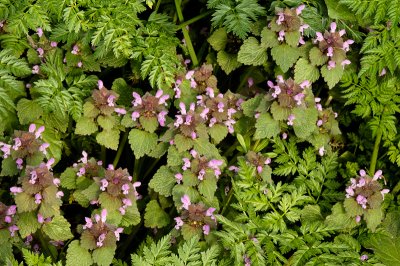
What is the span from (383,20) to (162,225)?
1.23 metres

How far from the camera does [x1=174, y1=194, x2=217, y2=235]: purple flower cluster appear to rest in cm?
238

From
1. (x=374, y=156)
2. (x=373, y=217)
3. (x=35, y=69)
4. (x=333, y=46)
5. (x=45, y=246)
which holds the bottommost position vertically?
(x=45, y=246)

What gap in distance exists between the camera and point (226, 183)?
8.90ft

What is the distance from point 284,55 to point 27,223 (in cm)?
117

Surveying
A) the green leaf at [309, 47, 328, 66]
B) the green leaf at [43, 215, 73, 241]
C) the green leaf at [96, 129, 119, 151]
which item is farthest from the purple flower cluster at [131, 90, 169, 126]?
the green leaf at [309, 47, 328, 66]

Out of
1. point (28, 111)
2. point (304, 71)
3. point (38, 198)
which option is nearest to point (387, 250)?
point (304, 71)

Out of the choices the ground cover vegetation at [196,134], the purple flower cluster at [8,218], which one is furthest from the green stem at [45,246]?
the purple flower cluster at [8,218]

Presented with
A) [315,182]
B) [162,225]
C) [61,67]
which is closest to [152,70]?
[61,67]

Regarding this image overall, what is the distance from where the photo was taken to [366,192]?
247 cm

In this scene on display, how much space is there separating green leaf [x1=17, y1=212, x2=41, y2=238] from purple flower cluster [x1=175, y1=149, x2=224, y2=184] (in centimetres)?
53

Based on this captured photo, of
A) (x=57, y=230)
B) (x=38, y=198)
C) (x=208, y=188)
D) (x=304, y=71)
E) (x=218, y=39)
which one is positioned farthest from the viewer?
(x=218, y=39)

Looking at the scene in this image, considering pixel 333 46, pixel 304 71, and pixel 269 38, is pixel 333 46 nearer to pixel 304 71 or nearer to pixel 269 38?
pixel 304 71

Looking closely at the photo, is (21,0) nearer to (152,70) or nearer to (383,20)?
(152,70)

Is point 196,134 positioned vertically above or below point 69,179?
above
